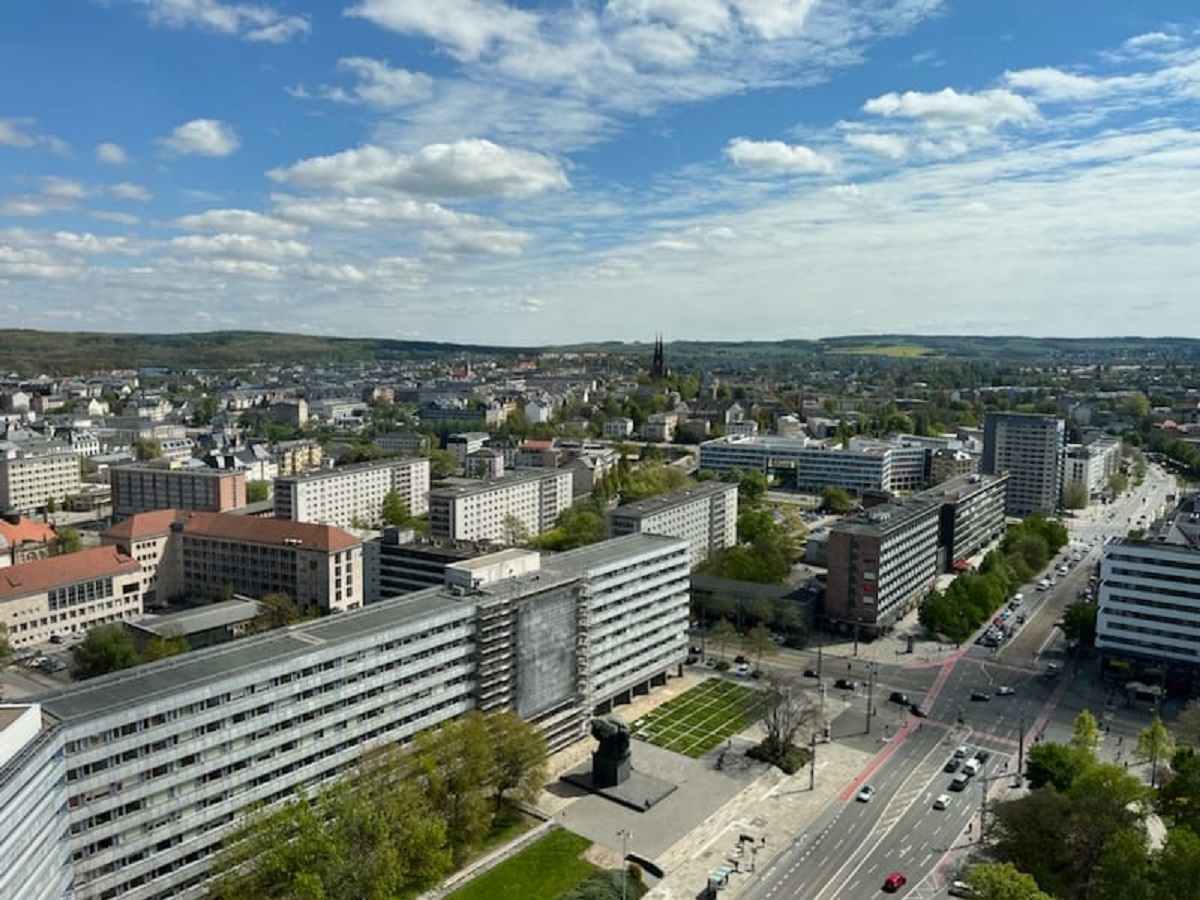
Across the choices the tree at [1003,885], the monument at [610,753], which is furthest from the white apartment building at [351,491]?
the tree at [1003,885]

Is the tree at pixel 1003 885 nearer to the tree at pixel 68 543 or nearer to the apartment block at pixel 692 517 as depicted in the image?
the apartment block at pixel 692 517

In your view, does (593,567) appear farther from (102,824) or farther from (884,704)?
(102,824)

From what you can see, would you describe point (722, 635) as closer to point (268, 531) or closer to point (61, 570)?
point (268, 531)

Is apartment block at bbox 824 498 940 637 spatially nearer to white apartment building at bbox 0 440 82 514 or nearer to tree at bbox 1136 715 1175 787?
tree at bbox 1136 715 1175 787

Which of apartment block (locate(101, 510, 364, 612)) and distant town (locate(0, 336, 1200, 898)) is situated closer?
distant town (locate(0, 336, 1200, 898))

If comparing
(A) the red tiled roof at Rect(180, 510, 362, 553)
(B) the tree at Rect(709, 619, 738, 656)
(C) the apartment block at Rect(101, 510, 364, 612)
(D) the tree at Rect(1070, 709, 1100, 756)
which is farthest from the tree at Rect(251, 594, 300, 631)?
(D) the tree at Rect(1070, 709, 1100, 756)

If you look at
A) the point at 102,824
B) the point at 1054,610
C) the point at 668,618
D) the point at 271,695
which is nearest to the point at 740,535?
the point at 1054,610
